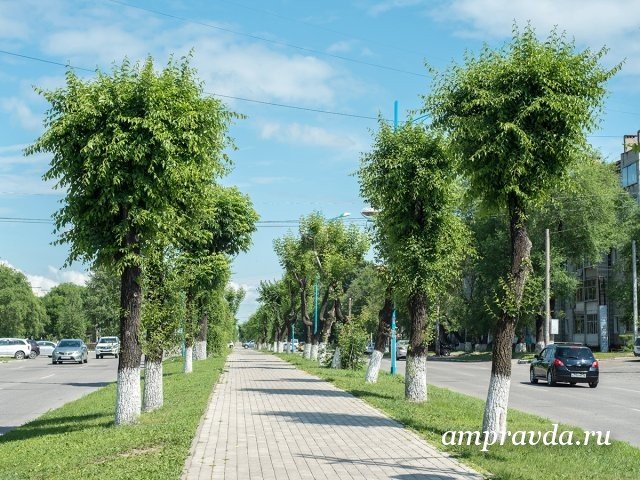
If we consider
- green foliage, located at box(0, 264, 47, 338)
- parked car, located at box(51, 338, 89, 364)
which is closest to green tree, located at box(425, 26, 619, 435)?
parked car, located at box(51, 338, 89, 364)

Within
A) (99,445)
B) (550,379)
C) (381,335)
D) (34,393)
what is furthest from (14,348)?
(99,445)

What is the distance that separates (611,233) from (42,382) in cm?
4403

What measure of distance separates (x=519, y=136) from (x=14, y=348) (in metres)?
59.4

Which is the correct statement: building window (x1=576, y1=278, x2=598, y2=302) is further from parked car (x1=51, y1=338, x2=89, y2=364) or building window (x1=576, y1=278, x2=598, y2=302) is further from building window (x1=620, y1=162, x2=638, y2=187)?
parked car (x1=51, y1=338, x2=89, y2=364)

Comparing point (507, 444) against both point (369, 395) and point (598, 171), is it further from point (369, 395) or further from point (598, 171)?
point (598, 171)

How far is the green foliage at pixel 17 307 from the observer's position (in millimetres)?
107812

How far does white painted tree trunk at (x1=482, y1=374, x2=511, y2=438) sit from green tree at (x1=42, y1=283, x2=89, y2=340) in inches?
5437

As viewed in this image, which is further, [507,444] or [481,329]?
[481,329]

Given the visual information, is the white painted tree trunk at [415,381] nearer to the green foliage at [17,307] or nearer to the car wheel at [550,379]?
the car wheel at [550,379]

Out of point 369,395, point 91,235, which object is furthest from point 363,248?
point 91,235

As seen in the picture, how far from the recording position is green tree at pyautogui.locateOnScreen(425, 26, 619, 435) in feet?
41.0

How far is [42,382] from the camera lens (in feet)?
102

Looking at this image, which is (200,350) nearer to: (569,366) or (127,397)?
(569,366)

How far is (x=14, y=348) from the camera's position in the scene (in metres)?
64.3
